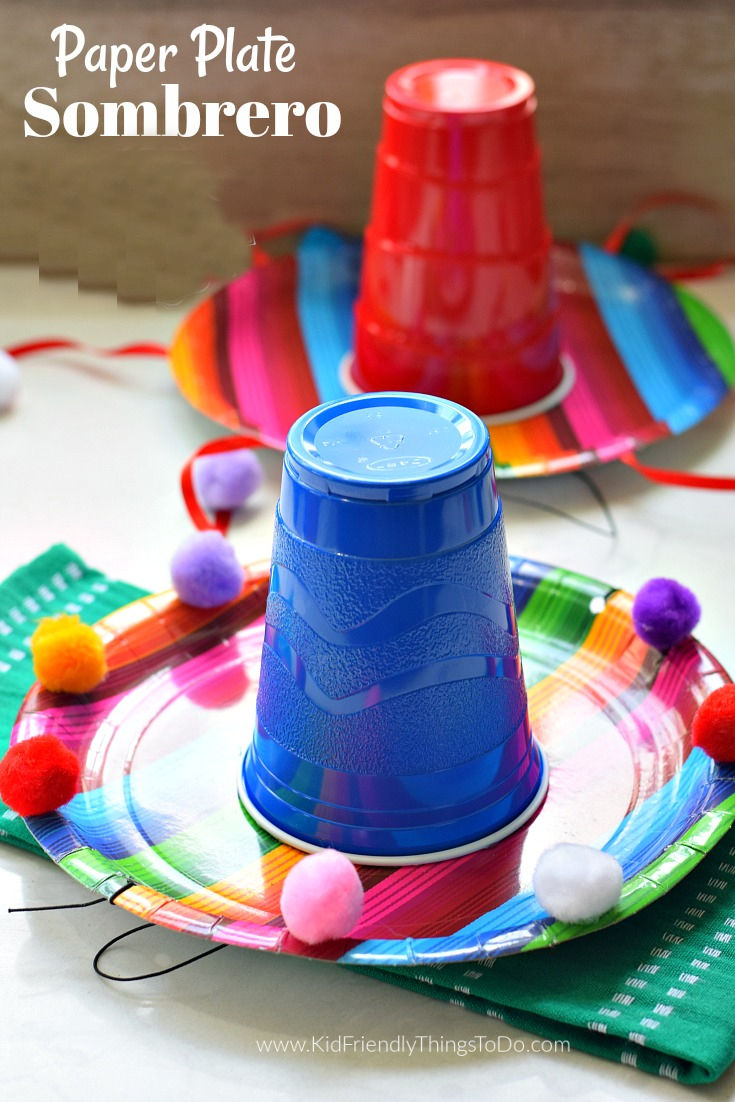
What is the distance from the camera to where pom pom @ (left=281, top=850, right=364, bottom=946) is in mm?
636

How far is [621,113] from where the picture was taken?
140cm

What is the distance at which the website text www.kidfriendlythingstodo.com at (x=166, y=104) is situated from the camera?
1355mm

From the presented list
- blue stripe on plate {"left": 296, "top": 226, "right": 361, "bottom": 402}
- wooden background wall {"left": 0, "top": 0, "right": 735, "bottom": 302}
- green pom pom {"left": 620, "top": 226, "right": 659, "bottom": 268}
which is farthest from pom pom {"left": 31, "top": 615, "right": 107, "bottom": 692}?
green pom pom {"left": 620, "top": 226, "right": 659, "bottom": 268}

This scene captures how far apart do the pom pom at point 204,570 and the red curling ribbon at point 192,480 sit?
164 millimetres

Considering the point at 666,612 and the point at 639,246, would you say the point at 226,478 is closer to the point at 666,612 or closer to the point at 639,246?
the point at 666,612

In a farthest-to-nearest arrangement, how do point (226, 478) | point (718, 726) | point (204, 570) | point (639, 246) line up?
point (639, 246) < point (226, 478) < point (204, 570) < point (718, 726)

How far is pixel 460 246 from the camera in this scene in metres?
1.10

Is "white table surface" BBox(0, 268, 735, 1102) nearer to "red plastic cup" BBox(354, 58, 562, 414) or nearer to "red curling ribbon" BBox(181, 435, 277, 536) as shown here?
"red curling ribbon" BBox(181, 435, 277, 536)

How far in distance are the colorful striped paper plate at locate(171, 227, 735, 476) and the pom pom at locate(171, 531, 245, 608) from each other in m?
0.23

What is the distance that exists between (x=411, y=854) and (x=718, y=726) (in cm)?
17

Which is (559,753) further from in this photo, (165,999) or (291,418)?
(291,418)

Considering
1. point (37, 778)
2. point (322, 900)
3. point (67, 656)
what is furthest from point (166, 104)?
point (322, 900)

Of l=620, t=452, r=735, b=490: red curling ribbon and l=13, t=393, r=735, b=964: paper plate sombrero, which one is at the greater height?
l=13, t=393, r=735, b=964: paper plate sombrero

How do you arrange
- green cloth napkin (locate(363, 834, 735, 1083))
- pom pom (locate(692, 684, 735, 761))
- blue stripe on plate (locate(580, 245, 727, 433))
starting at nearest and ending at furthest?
green cloth napkin (locate(363, 834, 735, 1083))
pom pom (locate(692, 684, 735, 761))
blue stripe on plate (locate(580, 245, 727, 433))
